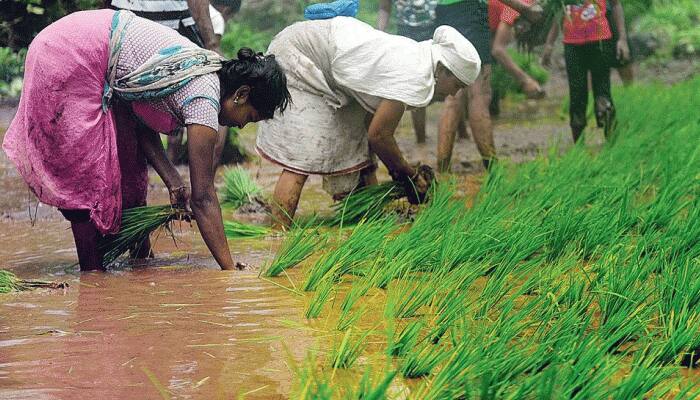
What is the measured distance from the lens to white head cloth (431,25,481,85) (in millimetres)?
4699

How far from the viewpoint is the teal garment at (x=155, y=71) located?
12.1 ft

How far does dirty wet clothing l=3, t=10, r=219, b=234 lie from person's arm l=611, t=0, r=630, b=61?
386 cm

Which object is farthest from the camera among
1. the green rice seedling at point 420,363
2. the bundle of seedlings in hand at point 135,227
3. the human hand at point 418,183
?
the human hand at point 418,183

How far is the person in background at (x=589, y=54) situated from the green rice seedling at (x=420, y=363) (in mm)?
4592

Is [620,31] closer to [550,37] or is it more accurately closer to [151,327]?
A: [550,37]

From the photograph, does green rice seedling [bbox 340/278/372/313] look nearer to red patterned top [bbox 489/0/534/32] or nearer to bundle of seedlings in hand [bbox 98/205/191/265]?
bundle of seedlings in hand [bbox 98/205/191/265]

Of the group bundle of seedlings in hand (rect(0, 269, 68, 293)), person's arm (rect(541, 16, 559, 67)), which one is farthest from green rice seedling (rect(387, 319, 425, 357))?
person's arm (rect(541, 16, 559, 67))

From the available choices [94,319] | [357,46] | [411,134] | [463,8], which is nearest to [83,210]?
[94,319]

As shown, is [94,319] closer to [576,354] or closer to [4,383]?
[4,383]

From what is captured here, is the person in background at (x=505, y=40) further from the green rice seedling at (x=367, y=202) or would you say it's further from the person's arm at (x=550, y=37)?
the green rice seedling at (x=367, y=202)

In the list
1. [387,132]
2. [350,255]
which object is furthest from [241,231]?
[350,255]

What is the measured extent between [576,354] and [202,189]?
170 cm

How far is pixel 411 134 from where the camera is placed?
8.43 m

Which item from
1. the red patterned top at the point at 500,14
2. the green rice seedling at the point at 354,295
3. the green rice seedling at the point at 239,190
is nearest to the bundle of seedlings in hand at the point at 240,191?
the green rice seedling at the point at 239,190
